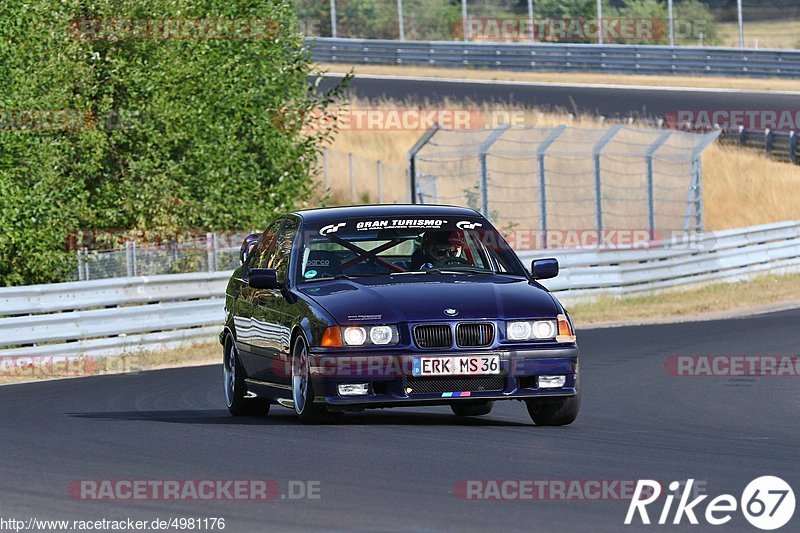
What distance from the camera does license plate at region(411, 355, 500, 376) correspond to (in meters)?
10.4

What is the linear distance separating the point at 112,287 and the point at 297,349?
31.9ft

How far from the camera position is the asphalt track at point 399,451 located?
24.2 feet

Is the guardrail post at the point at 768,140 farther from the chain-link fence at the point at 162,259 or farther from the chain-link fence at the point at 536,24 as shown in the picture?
the chain-link fence at the point at 162,259

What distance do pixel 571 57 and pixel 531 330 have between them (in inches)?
1821

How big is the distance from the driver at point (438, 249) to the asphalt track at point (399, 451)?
1136mm

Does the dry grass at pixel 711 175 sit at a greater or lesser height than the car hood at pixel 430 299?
lesser

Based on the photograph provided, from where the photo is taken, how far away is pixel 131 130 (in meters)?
24.8

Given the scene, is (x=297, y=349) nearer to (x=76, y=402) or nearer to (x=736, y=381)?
(x=76, y=402)

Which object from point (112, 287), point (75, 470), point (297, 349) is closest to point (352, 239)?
point (297, 349)

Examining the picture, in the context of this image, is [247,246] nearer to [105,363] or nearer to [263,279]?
[263,279]

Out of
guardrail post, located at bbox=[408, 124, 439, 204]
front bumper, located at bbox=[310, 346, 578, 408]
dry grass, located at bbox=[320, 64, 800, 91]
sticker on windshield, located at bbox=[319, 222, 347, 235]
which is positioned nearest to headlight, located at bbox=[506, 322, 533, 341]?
front bumper, located at bbox=[310, 346, 578, 408]

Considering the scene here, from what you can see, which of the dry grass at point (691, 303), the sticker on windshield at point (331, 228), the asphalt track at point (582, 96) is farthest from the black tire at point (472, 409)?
the asphalt track at point (582, 96)

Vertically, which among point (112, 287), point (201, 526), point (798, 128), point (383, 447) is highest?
point (201, 526)

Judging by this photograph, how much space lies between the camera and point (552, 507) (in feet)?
24.2
